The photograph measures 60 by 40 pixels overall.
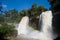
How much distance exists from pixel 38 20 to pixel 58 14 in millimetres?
3059

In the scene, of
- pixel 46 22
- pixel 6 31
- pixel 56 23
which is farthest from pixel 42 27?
pixel 6 31

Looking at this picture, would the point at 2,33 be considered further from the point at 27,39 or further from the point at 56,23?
the point at 56,23

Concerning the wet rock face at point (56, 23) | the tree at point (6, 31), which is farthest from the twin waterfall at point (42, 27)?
the tree at point (6, 31)

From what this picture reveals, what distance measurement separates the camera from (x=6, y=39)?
52.5ft

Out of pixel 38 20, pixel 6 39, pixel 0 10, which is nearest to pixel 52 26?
pixel 38 20

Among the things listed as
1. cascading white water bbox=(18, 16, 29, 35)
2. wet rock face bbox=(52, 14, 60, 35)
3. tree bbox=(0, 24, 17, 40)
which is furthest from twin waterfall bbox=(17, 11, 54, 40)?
tree bbox=(0, 24, 17, 40)

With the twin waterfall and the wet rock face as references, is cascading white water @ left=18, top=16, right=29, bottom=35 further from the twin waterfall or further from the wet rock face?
the wet rock face

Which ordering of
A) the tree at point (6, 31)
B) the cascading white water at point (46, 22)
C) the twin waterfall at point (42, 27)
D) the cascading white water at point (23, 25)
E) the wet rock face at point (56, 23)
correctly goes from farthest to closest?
the cascading white water at point (23, 25), the wet rock face at point (56, 23), the cascading white water at point (46, 22), the twin waterfall at point (42, 27), the tree at point (6, 31)

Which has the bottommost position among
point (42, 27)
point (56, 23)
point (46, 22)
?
point (42, 27)

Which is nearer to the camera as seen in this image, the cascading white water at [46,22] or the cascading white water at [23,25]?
the cascading white water at [46,22]

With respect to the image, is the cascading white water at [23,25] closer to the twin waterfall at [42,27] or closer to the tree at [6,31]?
the twin waterfall at [42,27]

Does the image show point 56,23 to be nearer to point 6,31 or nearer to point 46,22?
point 46,22

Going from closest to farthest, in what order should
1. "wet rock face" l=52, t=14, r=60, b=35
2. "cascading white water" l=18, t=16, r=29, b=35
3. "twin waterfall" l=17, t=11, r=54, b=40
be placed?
"twin waterfall" l=17, t=11, r=54, b=40, "wet rock face" l=52, t=14, r=60, b=35, "cascading white water" l=18, t=16, r=29, b=35

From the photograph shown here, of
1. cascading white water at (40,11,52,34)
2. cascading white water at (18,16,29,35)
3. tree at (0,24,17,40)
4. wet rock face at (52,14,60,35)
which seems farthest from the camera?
cascading white water at (18,16,29,35)
